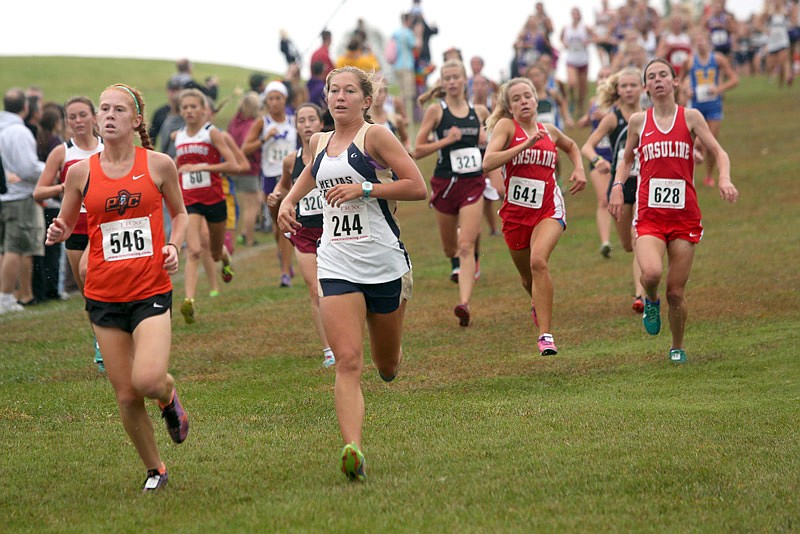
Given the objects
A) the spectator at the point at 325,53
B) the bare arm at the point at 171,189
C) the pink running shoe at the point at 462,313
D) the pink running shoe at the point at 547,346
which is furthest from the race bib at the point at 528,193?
the spectator at the point at 325,53

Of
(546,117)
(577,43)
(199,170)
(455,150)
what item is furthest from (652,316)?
(577,43)

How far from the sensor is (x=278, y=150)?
50.2 ft

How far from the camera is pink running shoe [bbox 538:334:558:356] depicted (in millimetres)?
9008

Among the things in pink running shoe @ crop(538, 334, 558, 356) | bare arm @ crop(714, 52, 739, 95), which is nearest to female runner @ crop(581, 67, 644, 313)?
pink running shoe @ crop(538, 334, 558, 356)

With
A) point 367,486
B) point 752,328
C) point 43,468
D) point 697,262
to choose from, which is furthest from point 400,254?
point 697,262

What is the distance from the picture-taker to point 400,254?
20.6 ft

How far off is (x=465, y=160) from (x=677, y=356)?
380 centimetres

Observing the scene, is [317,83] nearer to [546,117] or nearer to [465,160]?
[546,117]

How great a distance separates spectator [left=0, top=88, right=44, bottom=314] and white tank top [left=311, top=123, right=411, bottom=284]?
8.39 m

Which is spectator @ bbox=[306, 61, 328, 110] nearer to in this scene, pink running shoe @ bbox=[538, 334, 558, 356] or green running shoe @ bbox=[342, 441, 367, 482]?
pink running shoe @ bbox=[538, 334, 558, 356]

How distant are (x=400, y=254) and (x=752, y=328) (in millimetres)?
5333

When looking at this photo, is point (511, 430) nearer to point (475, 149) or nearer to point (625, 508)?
point (625, 508)

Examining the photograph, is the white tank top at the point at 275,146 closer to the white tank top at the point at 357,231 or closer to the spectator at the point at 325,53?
the spectator at the point at 325,53

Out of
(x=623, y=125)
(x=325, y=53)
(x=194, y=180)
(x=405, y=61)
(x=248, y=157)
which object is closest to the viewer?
(x=623, y=125)
